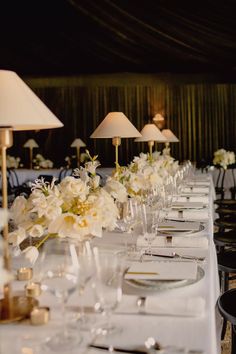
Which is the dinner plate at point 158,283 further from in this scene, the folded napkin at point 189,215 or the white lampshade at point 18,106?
the folded napkin at point 189,215

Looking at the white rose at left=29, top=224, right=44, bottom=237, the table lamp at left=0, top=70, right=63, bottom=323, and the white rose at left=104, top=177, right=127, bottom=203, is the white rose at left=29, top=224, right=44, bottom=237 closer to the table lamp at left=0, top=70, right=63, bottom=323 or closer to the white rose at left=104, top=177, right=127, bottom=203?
the table lamp at left=0, top=70, right=63, bottom=323

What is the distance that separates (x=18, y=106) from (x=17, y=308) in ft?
1.93

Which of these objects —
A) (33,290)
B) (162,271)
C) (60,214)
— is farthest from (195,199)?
(33,290)

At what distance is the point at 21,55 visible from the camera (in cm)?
1198

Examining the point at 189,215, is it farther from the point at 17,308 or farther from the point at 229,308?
the point at 17,308

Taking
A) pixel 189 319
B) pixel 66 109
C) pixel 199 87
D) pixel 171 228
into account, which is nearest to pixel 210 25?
pixel 199 87

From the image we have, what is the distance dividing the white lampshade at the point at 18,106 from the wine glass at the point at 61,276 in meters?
0.38

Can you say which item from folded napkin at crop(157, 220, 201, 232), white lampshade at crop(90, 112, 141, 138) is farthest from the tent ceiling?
folded napkin at crop(157, 220, 201, 232)

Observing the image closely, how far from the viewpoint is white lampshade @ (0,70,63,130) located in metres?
1.46

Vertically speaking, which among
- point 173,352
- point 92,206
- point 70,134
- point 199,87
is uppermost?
point 199,87

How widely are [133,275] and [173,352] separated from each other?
18.4 inches

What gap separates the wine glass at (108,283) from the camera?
49.4 inches

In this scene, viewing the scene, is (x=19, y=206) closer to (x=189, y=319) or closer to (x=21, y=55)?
(x=189, y=319)

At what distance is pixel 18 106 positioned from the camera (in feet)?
4.87
